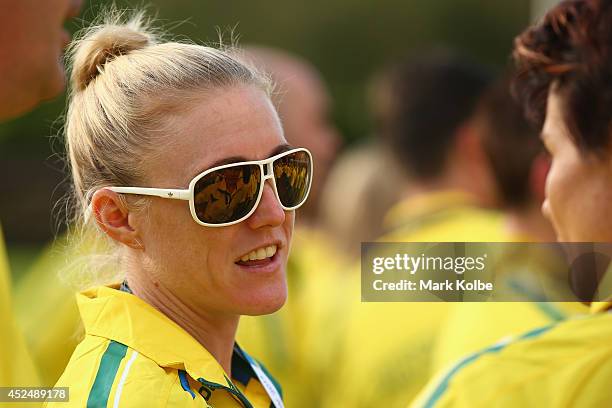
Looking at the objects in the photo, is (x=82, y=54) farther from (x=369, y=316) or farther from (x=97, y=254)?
(x=369, y=316)

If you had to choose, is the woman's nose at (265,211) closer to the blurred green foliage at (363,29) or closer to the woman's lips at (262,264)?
the woman's lips at (262,264)

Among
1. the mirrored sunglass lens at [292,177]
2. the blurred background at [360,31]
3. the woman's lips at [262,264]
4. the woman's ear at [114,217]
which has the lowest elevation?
the woman's lips at [262,264]

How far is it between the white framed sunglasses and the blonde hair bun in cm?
25

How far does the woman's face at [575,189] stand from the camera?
6.25ft

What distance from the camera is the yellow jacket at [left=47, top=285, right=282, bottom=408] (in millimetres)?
1482

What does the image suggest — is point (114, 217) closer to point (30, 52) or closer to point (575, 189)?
point (30, 52)

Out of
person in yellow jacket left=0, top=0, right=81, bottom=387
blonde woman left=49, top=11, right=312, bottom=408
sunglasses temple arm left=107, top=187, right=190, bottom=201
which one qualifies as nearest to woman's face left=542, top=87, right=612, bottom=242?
blonde woman left=49, top=11, right=312, bottom=408

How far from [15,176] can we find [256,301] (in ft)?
37.4

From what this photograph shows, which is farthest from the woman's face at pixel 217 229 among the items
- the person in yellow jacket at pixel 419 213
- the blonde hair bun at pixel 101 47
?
the person in yellow jacket at pixel 419 213

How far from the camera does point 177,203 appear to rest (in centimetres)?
159

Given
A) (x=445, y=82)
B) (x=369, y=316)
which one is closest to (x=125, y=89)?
(x=369, y=316)

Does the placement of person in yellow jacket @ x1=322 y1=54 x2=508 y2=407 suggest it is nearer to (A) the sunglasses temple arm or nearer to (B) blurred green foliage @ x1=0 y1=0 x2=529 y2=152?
(A) the sunglasses temple arm

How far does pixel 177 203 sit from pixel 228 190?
94 mm

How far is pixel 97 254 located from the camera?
71.4 inches
